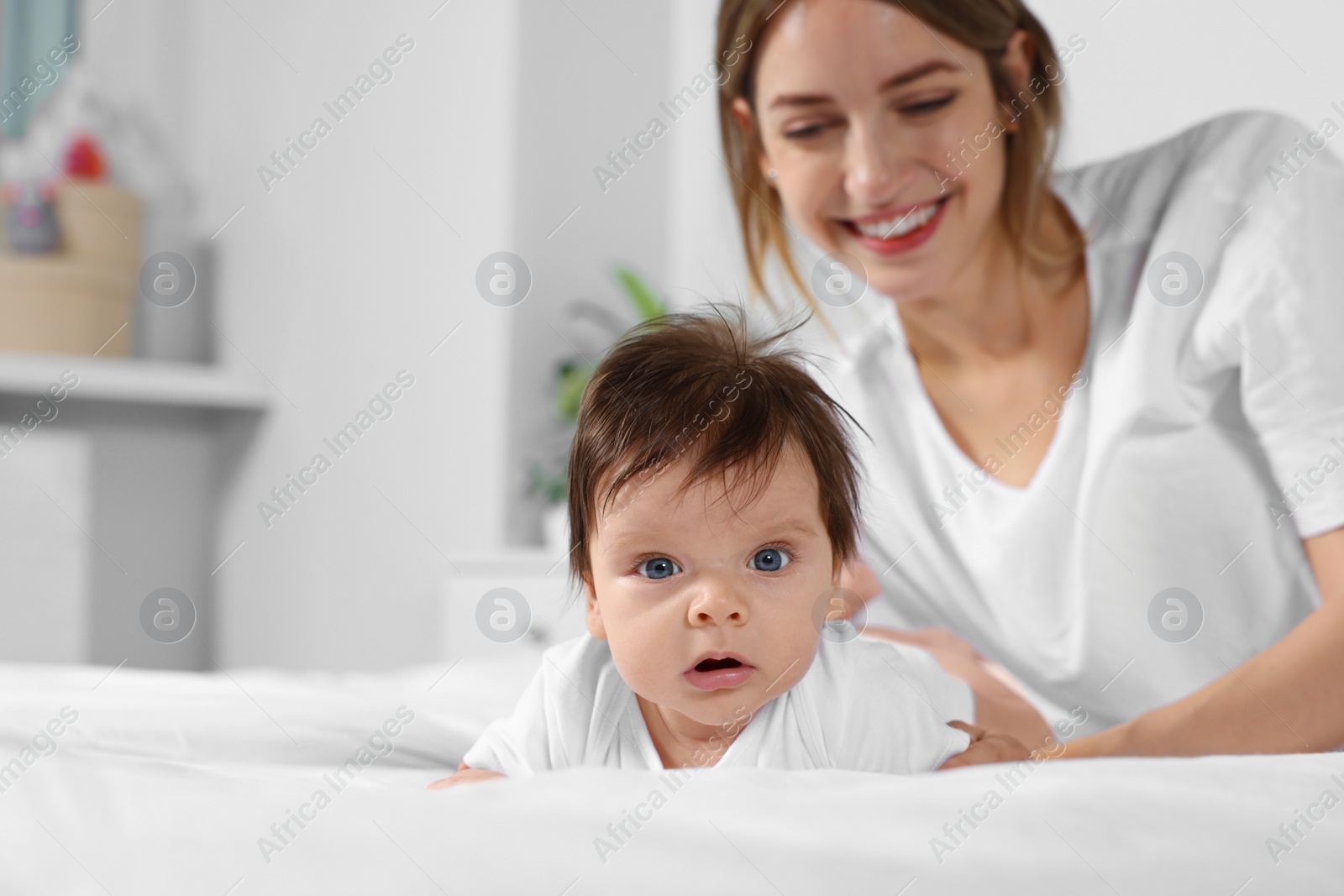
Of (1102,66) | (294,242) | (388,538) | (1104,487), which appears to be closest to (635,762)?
(1104,487)

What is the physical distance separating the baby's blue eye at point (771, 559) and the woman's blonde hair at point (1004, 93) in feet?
1.62

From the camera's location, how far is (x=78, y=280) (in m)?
2.71

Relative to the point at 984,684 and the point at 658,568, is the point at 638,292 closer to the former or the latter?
the point at 984,684

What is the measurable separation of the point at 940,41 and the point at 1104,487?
46cm

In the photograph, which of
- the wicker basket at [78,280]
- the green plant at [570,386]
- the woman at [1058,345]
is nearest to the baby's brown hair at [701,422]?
the woman at [1058,345]

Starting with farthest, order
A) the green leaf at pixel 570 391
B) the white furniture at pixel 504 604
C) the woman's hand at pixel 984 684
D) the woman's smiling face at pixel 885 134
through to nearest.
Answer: the green leaf at pixel 570 391 < the white furniture at pixel 504 604 < the woman's smiling face at pixel 885 134 < the woman's hand at pixel 984 684

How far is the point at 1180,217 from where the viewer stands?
A: 1088 mm

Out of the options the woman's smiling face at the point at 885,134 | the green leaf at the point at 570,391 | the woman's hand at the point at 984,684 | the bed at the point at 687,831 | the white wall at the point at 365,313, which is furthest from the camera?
the white wall at the point at 365,313

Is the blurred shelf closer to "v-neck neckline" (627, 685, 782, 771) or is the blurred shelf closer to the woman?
the woman

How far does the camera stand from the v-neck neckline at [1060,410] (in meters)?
1.13

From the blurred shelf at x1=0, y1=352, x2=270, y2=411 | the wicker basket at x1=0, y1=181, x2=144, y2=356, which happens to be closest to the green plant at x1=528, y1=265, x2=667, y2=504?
the blurred shelf at x1=0, y1=352, x2=270, y2=411

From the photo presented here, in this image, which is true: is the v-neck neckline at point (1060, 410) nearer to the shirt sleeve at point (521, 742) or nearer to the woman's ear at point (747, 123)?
the woman's ear at point (747, 123)

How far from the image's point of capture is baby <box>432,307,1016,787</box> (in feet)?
2.18

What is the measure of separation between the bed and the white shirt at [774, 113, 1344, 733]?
497 mm
